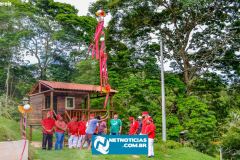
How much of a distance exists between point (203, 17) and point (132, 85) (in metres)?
7.51

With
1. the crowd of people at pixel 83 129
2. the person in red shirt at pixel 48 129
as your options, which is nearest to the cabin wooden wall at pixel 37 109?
the crowd of people at pixel 83 129

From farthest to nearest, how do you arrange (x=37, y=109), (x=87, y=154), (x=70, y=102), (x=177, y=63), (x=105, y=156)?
(x=177, y=63) → (x=37, y=109) → (x=70, y=102) → (x=87, y=154) → (x=105, y=156)

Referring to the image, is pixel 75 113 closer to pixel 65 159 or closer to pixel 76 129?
pixel 76 129

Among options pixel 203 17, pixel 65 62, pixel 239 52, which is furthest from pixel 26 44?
pixel 239 52

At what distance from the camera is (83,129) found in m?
17.1

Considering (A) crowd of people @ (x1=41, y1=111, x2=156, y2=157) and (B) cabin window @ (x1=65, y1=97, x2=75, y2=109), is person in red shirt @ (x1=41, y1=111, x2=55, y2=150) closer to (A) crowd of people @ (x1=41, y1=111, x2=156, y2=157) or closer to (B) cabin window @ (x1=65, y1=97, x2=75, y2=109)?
(A) crowd of people @ (x1=41, y1=111, x2=156, y2=157)

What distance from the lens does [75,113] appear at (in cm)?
2036

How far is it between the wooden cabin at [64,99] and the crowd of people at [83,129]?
291 cm
